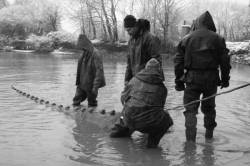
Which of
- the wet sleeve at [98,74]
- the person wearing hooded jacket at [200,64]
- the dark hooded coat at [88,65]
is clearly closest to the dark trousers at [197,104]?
the person wearing hooded jacket at [200,64]

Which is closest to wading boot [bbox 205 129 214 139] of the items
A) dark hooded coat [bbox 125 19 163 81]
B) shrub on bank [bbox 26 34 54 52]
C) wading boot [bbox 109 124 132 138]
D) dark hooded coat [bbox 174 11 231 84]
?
dark hooded coat [bbox 174 11 231 84]

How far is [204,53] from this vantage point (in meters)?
6.37

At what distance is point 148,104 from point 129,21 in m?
1.78

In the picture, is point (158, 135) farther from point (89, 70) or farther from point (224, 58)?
point (89, 70)

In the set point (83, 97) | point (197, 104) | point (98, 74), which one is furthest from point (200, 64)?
point (83, 97)

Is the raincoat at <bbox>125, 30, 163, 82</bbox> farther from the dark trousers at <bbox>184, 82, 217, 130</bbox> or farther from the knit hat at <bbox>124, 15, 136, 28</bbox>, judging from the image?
the dark trousers at <bbox>184, 82, 217, 130</bbox>

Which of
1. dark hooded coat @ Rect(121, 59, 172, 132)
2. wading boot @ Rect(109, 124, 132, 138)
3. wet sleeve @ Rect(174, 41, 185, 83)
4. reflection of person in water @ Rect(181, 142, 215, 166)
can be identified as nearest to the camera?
reflection of person in water @ Rect(181, 142, 215, 166)

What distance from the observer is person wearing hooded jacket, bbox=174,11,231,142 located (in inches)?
251

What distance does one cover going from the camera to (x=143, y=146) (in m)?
6.40

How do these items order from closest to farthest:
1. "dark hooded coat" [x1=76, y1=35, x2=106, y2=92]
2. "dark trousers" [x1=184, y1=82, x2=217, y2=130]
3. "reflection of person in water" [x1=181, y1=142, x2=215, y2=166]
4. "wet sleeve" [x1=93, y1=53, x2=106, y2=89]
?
"reflection of person in water" [x1=181, y1=142, x2=215, y2=166]
"dark trousers" [x1=184, y1=82, x2=217, y2=130]
"wet sleeve" [x1=93, y1=53, x2=106, y2=89]
"dark hooded coat" [x1=76, y1=35, x2=106, y2=92]

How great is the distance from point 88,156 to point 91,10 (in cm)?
4812

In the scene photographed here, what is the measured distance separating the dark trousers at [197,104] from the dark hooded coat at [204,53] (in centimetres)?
12

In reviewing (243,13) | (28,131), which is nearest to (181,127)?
(28,131)

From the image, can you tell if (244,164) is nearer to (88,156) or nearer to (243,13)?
(88,156)
